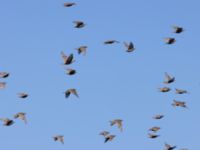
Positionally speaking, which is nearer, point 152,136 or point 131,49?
point 131,49

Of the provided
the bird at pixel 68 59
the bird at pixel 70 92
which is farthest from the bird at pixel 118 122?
the bird at pixel 68 59

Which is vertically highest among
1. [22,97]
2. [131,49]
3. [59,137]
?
[131,49]

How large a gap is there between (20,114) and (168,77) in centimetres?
1734

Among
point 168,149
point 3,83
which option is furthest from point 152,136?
point 3,83

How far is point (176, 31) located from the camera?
300 feet

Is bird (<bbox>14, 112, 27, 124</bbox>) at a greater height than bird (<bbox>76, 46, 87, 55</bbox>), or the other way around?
bird (<bbox>76, 46, 87, 55</bbox>)

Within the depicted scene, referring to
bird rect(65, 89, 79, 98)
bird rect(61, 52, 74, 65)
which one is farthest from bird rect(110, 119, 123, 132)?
bird rect(61, 52, 74, 65)

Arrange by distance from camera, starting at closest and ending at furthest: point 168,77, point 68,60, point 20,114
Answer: point 68,60 → point 168,77 → point 20,114

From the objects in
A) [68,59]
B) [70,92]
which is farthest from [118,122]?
[68,59]

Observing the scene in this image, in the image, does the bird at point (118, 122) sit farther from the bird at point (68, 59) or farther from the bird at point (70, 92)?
the bird at point (68, 59)

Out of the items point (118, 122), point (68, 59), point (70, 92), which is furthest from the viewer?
point (118, 122)

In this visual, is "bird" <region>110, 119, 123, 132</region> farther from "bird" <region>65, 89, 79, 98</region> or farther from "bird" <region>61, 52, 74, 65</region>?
"bird" <region>61, 52, 74, 65</region>

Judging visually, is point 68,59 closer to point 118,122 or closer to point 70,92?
point 70,92

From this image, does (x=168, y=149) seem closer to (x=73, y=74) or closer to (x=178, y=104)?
(x=178, y=104)
